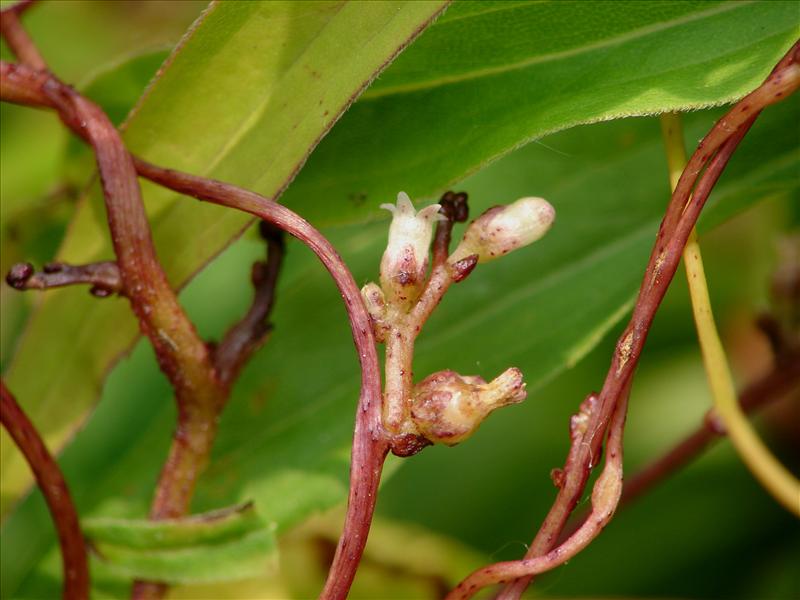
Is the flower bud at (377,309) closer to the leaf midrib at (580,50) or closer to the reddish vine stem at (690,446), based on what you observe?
the leaf midrib at (580,50)

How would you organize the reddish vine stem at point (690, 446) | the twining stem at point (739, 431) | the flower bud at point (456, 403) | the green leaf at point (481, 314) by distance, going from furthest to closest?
the reddish vine stem at point (690, 446), the green leaf at point (481, 314), the twining stem at point (739, 431), the flower bud at point (456, 403)

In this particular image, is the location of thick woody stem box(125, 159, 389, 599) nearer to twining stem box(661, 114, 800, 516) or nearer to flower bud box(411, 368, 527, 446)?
flower bud box(411, 368, 527, 446)

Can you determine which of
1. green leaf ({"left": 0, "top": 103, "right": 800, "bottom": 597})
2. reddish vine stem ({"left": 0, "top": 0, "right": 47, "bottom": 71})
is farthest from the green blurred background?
reddish vine stem ({"left": 0, "top": 0, "right": 47, "bottom": 71})

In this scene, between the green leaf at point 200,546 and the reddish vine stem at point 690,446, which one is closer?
the green leaf at point 200,546

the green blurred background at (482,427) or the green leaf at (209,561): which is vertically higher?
the green blurred background at (482,427)

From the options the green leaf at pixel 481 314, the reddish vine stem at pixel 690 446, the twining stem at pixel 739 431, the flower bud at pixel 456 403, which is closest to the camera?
the flower bud at pixel 456 403

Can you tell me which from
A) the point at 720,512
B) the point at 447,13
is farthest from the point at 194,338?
the point at 720,512

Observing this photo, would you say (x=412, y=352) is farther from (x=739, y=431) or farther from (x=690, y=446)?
(x=690, y=446)

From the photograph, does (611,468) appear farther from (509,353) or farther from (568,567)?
(568,567)

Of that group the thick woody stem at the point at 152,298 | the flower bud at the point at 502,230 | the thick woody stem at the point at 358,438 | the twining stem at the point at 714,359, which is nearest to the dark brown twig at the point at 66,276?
the thick woody stem at the point at 152,298
